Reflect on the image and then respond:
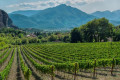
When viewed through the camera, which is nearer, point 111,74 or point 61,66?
point 111,74

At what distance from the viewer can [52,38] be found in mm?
114062

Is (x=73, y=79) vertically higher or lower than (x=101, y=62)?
lower

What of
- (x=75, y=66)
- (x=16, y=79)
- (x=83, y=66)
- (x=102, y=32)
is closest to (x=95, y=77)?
(x=83, y=66)

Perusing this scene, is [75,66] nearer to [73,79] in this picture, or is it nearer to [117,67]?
[73,79]

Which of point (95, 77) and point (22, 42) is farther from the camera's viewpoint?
point (22, 42)

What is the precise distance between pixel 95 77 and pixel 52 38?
323 ft

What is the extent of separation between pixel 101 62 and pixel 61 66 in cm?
663

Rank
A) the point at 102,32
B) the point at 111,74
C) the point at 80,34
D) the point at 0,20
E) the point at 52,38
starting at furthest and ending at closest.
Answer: the point at 0,20 < the point at 52,38 < the point at 80,34 < the point at 102,32 < the point at 111,74

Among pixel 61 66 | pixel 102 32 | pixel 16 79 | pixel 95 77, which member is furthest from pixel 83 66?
pixel 102 32

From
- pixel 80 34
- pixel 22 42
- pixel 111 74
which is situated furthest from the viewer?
pixel 22 42

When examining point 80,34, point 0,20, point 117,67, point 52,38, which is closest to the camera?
point 117,67

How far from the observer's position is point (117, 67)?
19953mm

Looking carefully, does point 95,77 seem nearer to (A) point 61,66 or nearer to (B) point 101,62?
(B) point 101,62

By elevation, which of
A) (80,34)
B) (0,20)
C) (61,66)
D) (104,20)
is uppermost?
(0,20)
